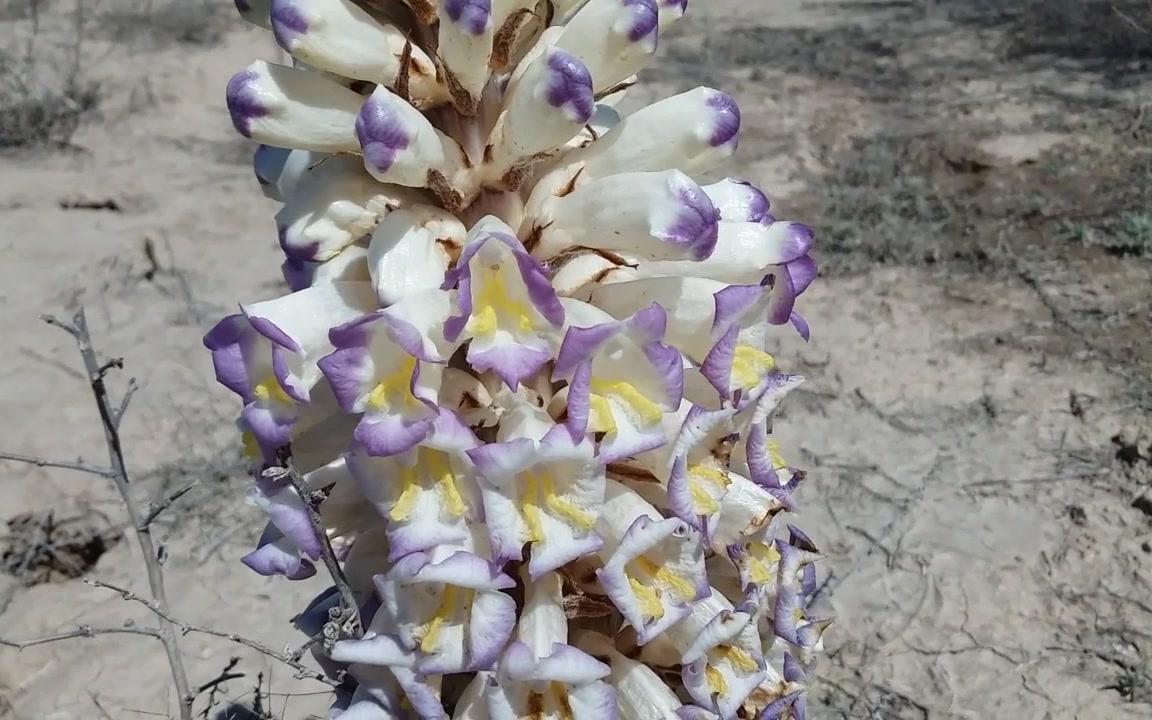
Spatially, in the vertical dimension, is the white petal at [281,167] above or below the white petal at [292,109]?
below

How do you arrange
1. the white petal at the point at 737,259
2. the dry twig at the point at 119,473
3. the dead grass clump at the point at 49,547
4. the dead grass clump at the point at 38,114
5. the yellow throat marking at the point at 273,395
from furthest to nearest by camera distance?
1. the dead grass clump at the point at 38,114
2. the dead grass clump at the point at 49,547
3. the dry twig at the point at 119,473
4. the white petal at the point at 737,259
5. the yellow throat marking at the point at 273,395

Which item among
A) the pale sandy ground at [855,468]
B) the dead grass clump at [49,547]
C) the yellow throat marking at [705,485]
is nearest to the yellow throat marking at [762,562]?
the yellow throat marking at [705,485]

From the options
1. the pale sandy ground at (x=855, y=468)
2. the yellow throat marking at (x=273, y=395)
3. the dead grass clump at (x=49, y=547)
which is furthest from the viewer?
the dead grass clump at (x=49, y=547)

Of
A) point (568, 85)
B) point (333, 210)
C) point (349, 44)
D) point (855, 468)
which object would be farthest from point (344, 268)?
point (855, 468)

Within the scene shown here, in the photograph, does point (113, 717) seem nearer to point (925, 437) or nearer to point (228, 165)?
point (925, 437)

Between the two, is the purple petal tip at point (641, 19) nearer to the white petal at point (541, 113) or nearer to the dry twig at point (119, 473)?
the white petal at point (541, 113)
